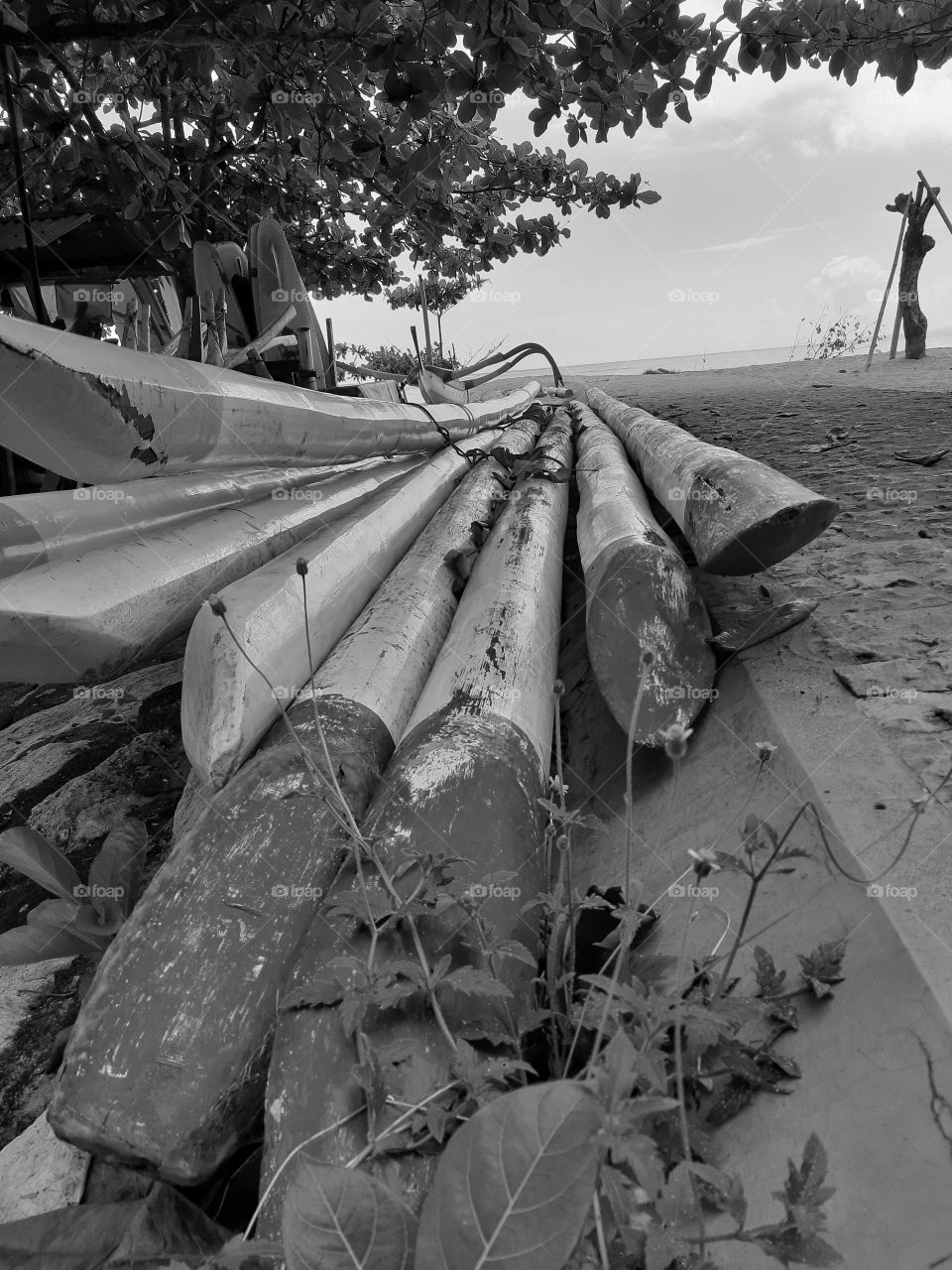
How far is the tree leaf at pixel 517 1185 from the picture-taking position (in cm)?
68

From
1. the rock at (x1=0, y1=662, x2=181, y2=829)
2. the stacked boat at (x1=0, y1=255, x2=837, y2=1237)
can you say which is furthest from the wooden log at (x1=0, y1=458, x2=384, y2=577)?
the rock at (x1=0, y1=662, x2=181, y2=829)

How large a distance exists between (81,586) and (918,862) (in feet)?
5.60

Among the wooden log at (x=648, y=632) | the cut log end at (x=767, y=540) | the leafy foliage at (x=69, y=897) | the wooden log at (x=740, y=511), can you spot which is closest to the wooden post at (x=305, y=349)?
the wooden log at (x=740, y=511)

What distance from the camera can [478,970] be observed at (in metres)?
1.04

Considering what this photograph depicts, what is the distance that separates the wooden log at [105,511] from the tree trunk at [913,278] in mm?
10444

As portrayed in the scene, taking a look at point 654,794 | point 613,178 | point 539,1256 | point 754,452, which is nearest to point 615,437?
point 754,452

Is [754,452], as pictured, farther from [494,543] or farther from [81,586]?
[81,586]

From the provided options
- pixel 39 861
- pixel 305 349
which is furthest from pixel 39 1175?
pixel 305 349

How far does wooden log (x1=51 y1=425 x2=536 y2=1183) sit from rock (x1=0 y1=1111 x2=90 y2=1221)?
0.21 meters

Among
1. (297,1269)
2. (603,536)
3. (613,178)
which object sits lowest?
(297,1269)

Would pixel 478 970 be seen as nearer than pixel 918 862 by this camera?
Yes

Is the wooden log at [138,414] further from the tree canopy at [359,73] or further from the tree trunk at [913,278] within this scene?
the tree trunk at [913,278]

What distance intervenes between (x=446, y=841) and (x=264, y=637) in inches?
26.8

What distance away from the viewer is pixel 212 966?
3.70 feet
